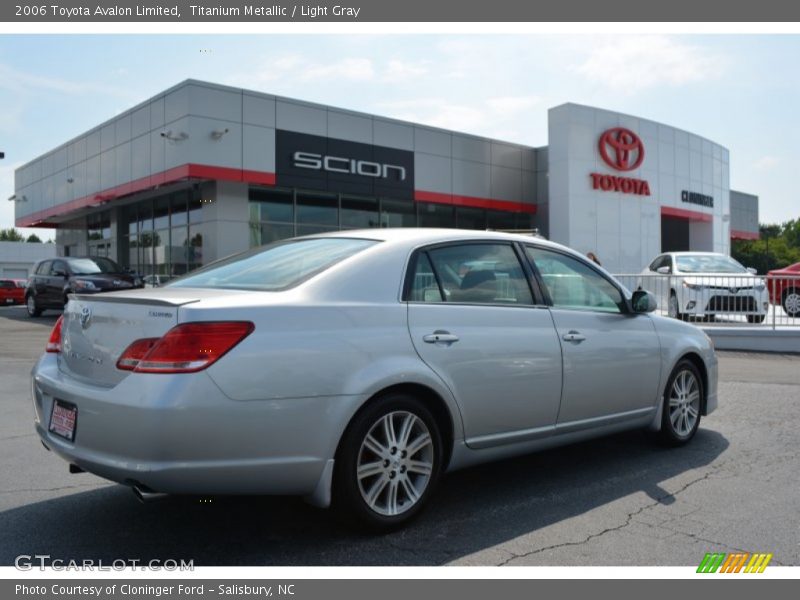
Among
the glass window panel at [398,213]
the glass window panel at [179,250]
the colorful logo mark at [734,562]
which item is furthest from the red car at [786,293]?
the glass window panel at [179,250]

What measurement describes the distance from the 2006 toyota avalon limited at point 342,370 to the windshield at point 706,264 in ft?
37.4

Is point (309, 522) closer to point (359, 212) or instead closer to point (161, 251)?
point (359, 212)

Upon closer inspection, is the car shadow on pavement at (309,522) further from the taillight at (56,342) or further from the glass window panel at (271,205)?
the glass window panel at (271,205)

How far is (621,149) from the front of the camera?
2777cm

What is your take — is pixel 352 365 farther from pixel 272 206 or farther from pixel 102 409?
pixel 272 206

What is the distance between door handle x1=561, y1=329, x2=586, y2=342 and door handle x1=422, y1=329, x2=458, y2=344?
95 cm

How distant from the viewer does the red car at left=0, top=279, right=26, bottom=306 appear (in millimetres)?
30656

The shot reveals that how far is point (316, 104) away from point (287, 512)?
19.7 metres

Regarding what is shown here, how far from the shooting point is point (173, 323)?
3188mm

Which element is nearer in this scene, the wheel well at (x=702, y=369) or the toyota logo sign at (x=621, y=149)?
the wheel well at (x=702, y=369)

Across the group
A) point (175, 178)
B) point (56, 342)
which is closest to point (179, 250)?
point (175, 178)

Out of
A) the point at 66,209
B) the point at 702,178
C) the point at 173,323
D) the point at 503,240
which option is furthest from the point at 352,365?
the point at 702,178

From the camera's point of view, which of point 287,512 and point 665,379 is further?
point 665,379

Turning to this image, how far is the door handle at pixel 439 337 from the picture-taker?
381cm
